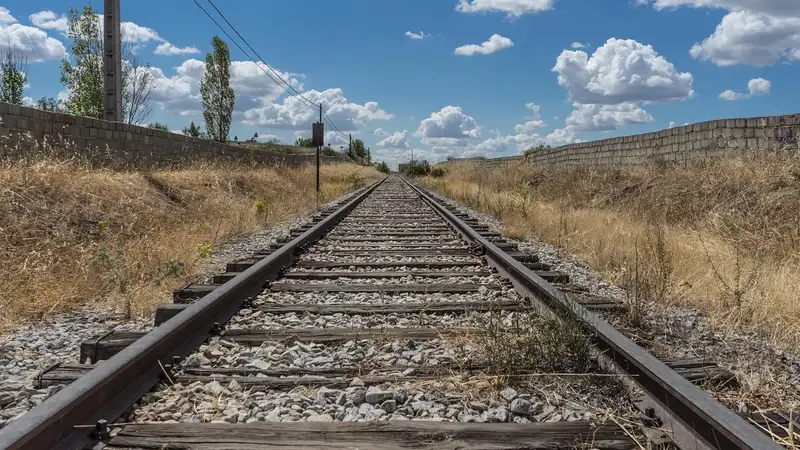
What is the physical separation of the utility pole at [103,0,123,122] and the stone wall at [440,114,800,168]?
13.3 meters

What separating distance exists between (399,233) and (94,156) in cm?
663

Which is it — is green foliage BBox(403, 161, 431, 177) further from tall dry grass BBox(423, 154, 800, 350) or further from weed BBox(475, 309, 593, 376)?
weed BBox(475, 309, 593, 376)

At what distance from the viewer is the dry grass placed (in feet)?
15.3

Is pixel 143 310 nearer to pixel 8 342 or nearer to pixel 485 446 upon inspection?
pixel 8 342

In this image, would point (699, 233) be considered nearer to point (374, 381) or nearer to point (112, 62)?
point (374, 381)

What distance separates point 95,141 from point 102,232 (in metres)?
5.87

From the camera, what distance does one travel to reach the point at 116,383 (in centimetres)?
247

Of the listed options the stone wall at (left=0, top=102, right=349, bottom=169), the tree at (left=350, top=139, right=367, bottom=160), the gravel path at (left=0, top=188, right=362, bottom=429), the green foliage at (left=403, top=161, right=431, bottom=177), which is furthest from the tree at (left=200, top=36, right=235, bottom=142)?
the tree at (left=350, top=139, right=367, bottom=160)

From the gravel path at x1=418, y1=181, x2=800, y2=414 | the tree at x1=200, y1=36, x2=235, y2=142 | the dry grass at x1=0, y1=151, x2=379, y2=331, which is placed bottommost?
the gravel path at x1=418, y1=181, x2=800, y2=414

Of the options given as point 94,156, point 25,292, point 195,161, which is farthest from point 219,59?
point 25,292

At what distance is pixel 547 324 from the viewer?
3209mm

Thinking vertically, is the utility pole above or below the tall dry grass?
above

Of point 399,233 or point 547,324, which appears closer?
point 547,324

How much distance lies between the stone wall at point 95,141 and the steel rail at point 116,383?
6.92 meters
